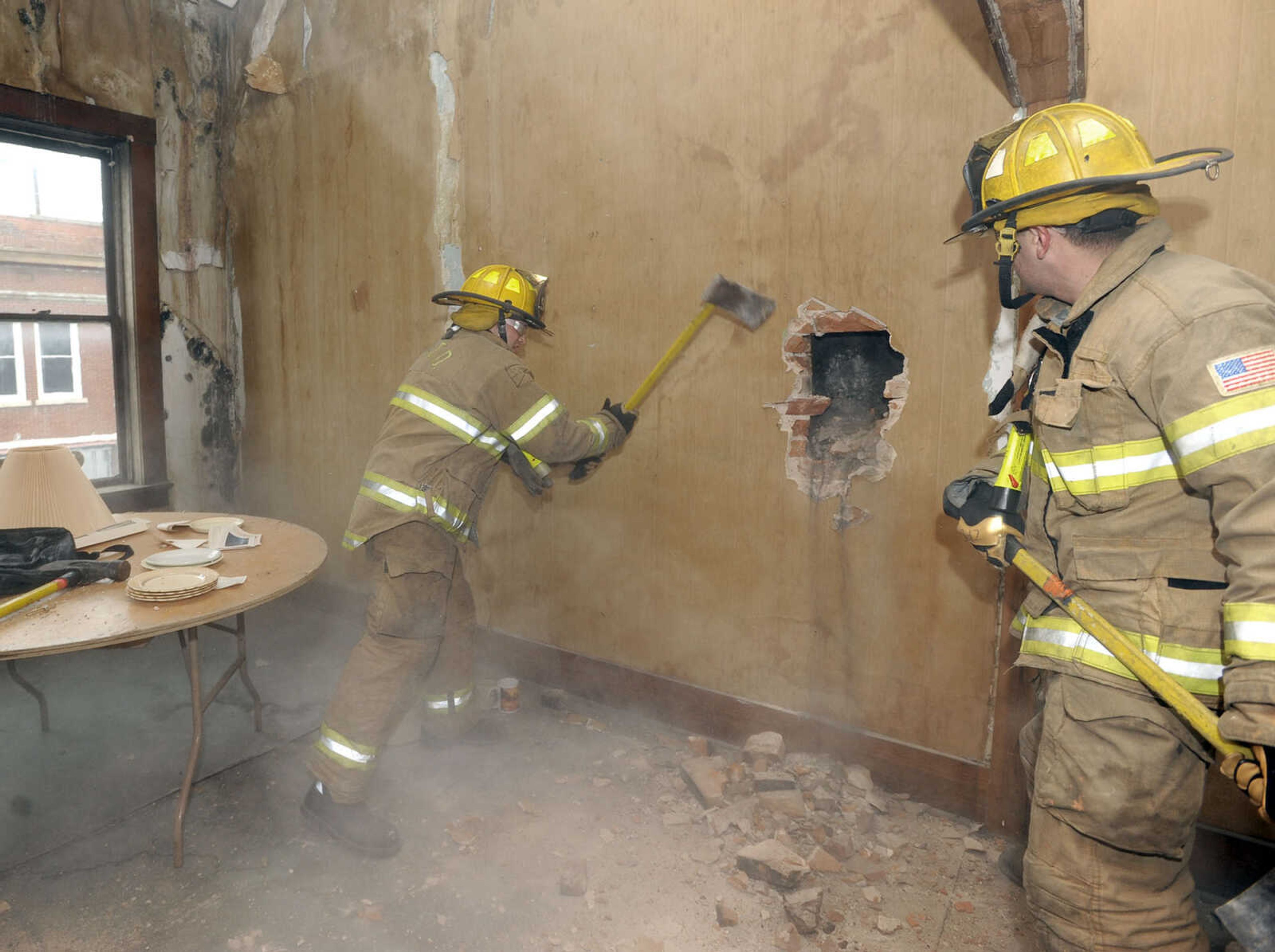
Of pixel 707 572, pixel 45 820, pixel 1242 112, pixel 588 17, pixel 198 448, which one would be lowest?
pixel 45 820

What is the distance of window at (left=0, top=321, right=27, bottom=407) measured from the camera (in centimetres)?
407

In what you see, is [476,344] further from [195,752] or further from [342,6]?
[342,6]

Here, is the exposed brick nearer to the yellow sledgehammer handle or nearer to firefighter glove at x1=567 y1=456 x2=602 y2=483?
firefighter glove at x1=567 y1=456 x2=602 y2=483

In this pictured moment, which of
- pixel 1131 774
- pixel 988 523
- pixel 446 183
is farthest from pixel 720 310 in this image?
pixel 1131 774

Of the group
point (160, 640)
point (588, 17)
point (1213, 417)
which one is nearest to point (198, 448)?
point (160, 640)

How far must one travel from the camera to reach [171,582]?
90.4 inches

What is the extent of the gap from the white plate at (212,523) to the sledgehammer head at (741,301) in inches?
82.3

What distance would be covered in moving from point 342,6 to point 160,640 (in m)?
3.66

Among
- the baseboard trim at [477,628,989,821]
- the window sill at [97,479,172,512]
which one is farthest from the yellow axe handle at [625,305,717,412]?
the window sill at [97,479,172,512]

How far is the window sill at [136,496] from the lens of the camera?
4.46 m

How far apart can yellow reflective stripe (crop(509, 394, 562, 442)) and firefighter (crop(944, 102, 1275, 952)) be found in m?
1.60

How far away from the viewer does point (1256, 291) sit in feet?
4.65

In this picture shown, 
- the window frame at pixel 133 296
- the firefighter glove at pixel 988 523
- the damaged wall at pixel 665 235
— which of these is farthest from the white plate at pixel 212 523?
the firefighter glove at pixel 988 523

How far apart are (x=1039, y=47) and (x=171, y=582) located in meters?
2.92
